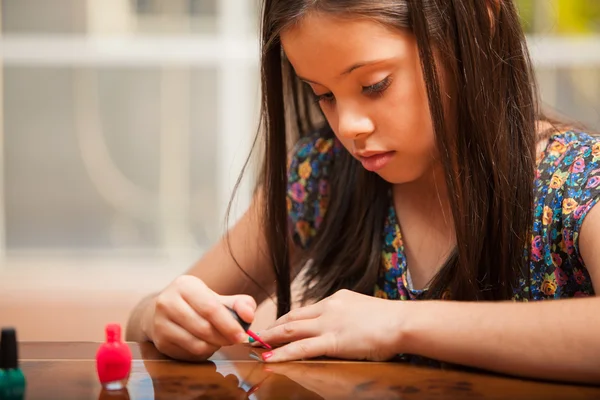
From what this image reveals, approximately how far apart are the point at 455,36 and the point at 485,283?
35cm

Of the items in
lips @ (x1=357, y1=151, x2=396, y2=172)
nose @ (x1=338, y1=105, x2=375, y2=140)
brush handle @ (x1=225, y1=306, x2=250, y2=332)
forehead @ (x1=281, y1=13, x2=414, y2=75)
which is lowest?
brush handle @ (x1=225, y1=306, x2=250, y2=332)

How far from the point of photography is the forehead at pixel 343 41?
3.68 ft

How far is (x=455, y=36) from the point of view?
1.18m

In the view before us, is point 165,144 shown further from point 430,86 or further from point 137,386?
point 137,386

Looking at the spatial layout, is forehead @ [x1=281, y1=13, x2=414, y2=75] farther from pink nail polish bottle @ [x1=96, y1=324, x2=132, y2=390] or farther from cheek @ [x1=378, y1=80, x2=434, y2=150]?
pink nail polish bottle @ [x1=96, y1=324, x2=132, y2=390]

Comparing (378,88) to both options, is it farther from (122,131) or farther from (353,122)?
(122,131)

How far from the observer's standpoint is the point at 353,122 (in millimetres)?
1147

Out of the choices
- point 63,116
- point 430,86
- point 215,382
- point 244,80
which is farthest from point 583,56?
point 215,382

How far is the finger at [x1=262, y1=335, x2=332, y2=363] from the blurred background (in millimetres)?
1936

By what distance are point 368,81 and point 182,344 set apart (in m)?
0.42

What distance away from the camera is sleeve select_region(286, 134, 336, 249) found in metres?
1.49

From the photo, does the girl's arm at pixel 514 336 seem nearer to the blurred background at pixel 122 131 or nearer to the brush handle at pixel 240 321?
the brush handle at pixel 240 321

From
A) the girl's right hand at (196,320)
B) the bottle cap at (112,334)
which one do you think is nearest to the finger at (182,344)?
the girl's right hand at (196,320)

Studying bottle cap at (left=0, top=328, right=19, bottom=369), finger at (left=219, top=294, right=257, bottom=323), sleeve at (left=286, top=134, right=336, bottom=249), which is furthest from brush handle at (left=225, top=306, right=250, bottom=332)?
sleeve at (left=286, top=134, right=336, bottom=249)
